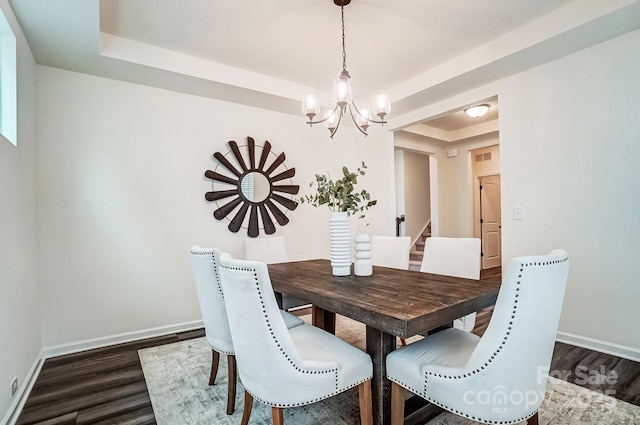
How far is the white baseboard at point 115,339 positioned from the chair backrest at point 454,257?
2375 mm

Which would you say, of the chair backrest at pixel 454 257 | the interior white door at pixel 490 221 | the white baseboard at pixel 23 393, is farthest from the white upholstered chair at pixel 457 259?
the interior white door at pixel 490 221

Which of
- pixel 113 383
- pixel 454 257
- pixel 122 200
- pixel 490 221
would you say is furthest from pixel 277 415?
pixel 490 221

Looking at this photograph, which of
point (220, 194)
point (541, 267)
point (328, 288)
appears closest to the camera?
point (541, 267)

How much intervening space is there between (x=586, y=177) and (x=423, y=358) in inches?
88.2

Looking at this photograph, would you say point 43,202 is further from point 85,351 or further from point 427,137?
point 427,137

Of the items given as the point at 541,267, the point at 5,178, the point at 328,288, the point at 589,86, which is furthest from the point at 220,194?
the point at 589,86

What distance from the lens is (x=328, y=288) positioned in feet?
5.56

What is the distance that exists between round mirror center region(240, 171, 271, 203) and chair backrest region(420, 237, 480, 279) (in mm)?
1978

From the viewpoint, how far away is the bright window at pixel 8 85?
1.97 m

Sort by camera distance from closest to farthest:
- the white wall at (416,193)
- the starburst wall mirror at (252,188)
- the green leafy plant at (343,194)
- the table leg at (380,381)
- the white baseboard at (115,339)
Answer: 1. the table leg at (380,381)
2. the green leafy plant at (343,194)
3. the white baseboard at (115,339)
4. the starburst wall mirror at (252,188)
5. the white wall at (416,193)

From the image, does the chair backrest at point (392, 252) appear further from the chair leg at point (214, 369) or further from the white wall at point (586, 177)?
the chair leg at point (214, 369)

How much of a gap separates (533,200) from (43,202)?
4.20m

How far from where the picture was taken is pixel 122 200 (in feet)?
9.51

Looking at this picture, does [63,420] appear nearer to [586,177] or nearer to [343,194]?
[343,194]
